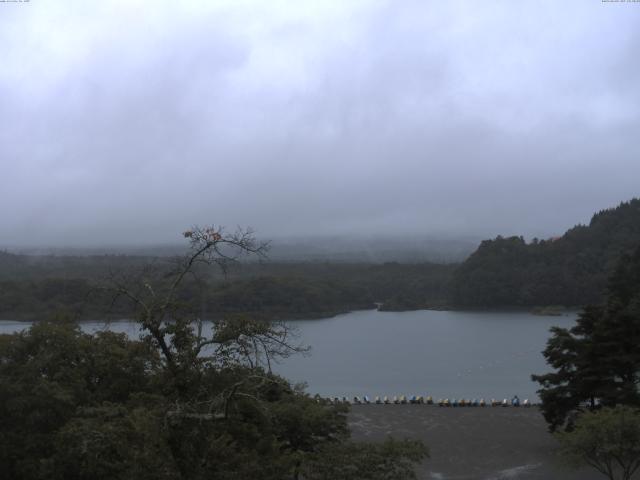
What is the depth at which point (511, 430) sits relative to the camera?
1789 cm

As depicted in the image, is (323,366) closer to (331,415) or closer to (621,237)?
(331,415)

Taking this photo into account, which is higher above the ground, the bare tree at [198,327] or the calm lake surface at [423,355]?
the bare tree at [198,327]

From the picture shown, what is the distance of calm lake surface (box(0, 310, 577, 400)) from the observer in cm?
3080

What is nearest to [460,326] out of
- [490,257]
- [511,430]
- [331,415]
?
[490,257]

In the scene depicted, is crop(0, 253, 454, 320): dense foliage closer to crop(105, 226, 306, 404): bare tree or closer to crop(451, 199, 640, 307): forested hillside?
crop(451, 199, 640, 307): forested hillside

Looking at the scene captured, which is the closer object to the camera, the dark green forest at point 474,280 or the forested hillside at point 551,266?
the dark green forest at point 474,280

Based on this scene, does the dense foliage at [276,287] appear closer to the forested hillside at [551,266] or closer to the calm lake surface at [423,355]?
the calm lake surface at [423,355]

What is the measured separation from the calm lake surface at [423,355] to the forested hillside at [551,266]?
369 cm

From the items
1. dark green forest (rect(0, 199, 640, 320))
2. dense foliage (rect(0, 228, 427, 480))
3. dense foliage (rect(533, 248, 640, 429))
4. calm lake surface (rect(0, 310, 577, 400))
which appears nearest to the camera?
dense foliage (rect(0, 228, 427, 480))

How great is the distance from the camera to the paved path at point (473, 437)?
45.9ft

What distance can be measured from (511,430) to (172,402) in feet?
45.8

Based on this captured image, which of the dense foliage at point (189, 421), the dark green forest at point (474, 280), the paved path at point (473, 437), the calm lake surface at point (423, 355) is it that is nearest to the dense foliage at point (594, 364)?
the paved path at point (473, 437)

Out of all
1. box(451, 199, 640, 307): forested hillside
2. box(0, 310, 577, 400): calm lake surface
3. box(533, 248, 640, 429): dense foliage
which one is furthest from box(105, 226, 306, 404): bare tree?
box(451, 199, 640, 307): forested hillside

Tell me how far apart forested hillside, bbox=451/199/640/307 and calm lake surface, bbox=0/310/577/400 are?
12.1ft
